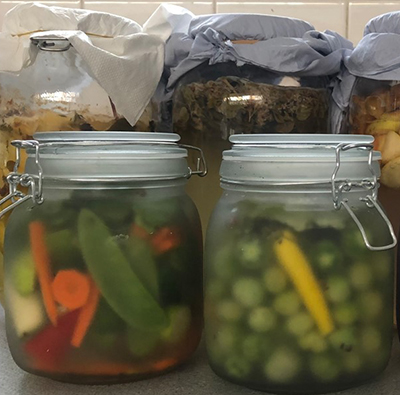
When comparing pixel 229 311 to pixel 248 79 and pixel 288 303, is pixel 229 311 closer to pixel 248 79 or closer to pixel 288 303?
pixel 288 303

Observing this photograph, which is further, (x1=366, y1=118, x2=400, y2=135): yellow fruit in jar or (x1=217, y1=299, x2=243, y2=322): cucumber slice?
(x1=366, y1=118, x2=400, y2=135): yellow fruit in jar

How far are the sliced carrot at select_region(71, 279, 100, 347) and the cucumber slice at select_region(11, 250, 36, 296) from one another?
47mm

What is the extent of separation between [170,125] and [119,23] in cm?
13

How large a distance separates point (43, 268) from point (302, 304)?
0.66 feet

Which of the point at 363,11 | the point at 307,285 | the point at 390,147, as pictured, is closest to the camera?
the point at 307,285

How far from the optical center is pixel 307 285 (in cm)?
43

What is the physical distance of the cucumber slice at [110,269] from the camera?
45cm

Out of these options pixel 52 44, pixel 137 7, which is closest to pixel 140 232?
pixel 52 44

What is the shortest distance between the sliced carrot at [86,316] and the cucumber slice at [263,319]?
12cm

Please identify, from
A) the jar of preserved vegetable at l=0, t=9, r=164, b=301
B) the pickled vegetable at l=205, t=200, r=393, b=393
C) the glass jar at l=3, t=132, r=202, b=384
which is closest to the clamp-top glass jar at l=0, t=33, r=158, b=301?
the jar of preserved vegetable at l=0, t=9, r=164, b=301

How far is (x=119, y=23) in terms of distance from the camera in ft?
1.98

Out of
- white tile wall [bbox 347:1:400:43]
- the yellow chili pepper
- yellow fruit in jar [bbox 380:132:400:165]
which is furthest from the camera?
white tile wall [bbox 347:1:400:43]

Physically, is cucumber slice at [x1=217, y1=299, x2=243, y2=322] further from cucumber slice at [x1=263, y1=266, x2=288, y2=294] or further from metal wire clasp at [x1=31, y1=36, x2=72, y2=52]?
metal wire clasp at [x1=31, y1=36, x2=72, y2=52]

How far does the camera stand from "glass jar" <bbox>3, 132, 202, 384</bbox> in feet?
1.50
